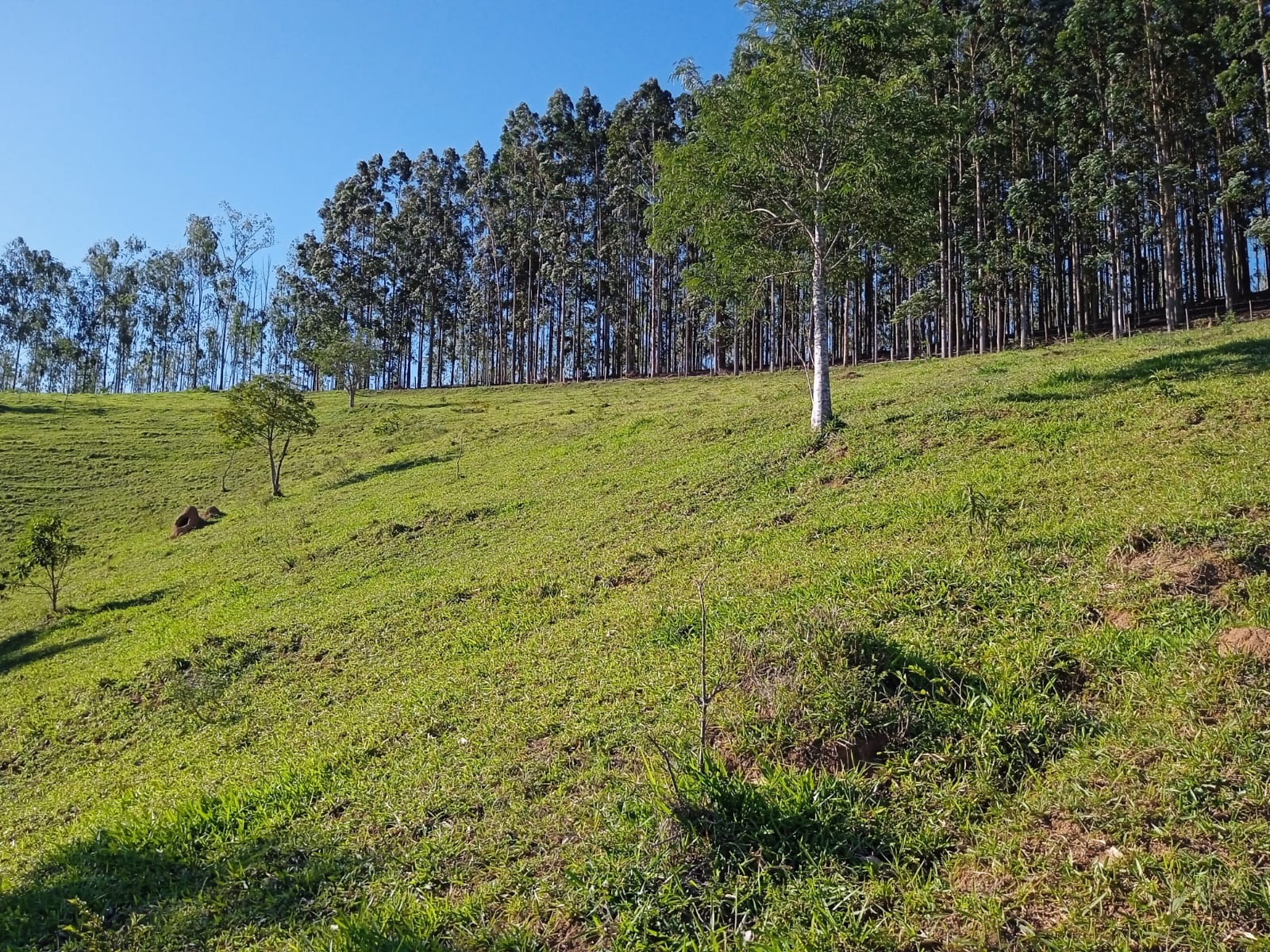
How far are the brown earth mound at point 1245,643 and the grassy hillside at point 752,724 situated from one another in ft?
0.36

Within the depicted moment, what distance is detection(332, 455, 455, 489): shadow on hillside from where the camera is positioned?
28.0 m

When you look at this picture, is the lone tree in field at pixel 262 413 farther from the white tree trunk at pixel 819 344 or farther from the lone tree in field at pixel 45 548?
the white tree trunk at pixel 819 344

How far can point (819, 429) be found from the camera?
1496cm

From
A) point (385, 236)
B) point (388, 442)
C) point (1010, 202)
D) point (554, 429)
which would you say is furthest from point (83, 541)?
point (385, 236)

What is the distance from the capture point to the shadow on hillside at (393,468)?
2797 cm

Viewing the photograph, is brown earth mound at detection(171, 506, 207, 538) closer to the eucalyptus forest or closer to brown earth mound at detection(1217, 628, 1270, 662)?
the eucalyptus forest

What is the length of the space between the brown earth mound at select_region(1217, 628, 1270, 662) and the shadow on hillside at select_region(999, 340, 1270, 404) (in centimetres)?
966

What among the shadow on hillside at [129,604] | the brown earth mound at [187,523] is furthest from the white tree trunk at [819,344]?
the brown earth mound at [187,523]

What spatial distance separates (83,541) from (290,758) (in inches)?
1029

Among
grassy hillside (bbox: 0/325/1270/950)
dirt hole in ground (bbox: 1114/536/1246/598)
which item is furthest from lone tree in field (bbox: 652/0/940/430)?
dirt hole in ground (bbox: 1114/536/1246/598)

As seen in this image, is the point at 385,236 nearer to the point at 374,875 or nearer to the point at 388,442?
the point at 388,442

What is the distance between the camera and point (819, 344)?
15.1 m

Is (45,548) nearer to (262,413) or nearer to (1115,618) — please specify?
(262,413)

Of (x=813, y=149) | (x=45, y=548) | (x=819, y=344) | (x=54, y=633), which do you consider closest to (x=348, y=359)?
(x=45, y=548)
